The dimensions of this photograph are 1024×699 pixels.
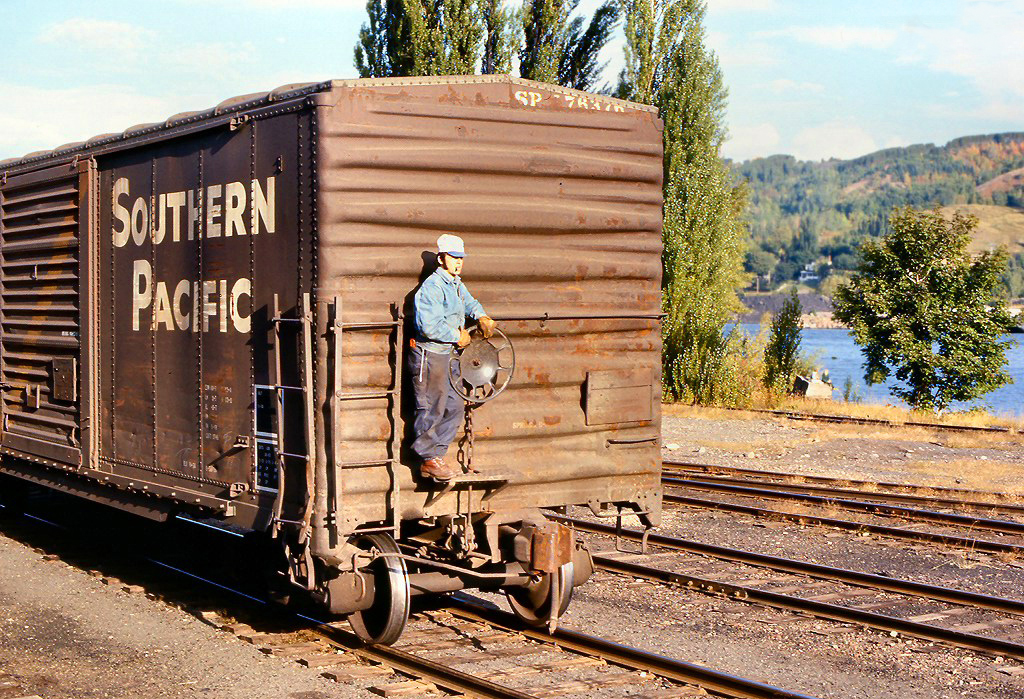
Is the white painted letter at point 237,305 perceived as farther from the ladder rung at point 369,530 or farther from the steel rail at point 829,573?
the steel rail at point 829,573

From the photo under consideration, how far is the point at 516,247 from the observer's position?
7.32m

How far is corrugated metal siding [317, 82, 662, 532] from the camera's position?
21.8 feet

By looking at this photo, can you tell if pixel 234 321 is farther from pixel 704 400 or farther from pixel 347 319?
pixel 704 400

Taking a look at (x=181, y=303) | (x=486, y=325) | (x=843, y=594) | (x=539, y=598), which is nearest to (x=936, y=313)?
(x=843, y=594)

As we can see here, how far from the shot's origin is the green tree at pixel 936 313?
3088 cm

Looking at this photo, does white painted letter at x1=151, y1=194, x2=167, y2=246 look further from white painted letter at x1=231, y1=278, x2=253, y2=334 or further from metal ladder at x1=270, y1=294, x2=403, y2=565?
metal ladder at x1=270, y1=294, x2=403, y2=565

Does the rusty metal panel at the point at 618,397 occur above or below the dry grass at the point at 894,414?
above

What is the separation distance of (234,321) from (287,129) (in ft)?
4.87

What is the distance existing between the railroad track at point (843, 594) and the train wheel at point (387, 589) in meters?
1.47

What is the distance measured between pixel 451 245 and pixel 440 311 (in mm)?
447

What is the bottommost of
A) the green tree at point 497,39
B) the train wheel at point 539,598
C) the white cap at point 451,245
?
the train wheel at point 539,598

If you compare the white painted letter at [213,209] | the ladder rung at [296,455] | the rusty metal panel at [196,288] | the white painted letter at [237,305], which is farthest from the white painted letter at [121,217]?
the ladder rung at [296,455]

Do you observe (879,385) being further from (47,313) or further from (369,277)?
(369,277)

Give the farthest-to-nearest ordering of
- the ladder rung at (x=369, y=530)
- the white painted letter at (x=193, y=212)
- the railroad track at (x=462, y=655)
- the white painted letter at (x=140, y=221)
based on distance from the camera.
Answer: the white painted letter at (x=140, y=221), the white painted letter at (x=193, y=212), the ladder rung at (x=369, y=530), the railroad track at (x=462, y=655)
